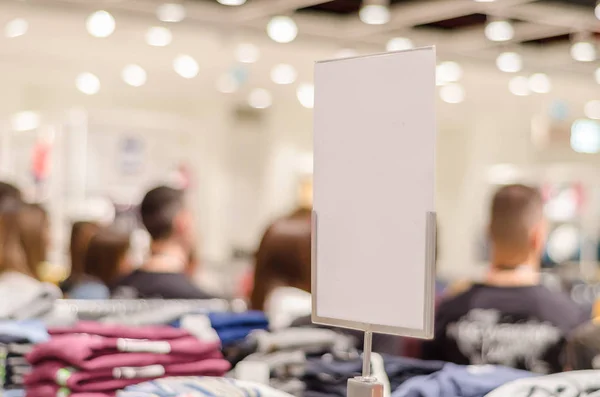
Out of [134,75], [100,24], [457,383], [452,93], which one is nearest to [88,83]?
[134,75]

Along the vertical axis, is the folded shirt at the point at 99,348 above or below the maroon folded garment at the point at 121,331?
below

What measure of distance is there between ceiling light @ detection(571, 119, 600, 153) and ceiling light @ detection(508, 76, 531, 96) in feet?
5.69

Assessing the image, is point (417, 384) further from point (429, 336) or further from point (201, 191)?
point (201, 191)

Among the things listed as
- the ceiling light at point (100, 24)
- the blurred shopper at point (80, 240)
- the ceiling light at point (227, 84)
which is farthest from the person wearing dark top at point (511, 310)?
the ceiling light at point (227, 84)

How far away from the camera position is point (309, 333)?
199cm

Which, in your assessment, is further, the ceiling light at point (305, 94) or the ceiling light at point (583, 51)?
the ceiling light at point (305, 94)

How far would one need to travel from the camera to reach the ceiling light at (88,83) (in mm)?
10247

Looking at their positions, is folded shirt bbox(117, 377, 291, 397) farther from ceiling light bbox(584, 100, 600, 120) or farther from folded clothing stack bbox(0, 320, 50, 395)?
ceiling light bbox(584, 100, 600, 120)

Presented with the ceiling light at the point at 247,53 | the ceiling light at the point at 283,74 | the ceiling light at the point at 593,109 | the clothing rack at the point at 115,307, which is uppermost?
the ceiling light at the point at 247,53

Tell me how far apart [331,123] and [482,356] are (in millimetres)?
1917

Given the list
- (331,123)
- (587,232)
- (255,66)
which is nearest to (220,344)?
(331,123)

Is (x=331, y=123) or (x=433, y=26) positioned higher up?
(x=433, y=26)

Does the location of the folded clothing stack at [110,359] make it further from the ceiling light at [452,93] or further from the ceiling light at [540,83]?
the ceiling light at [452,93]

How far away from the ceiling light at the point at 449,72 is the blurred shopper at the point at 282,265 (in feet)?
20.6
